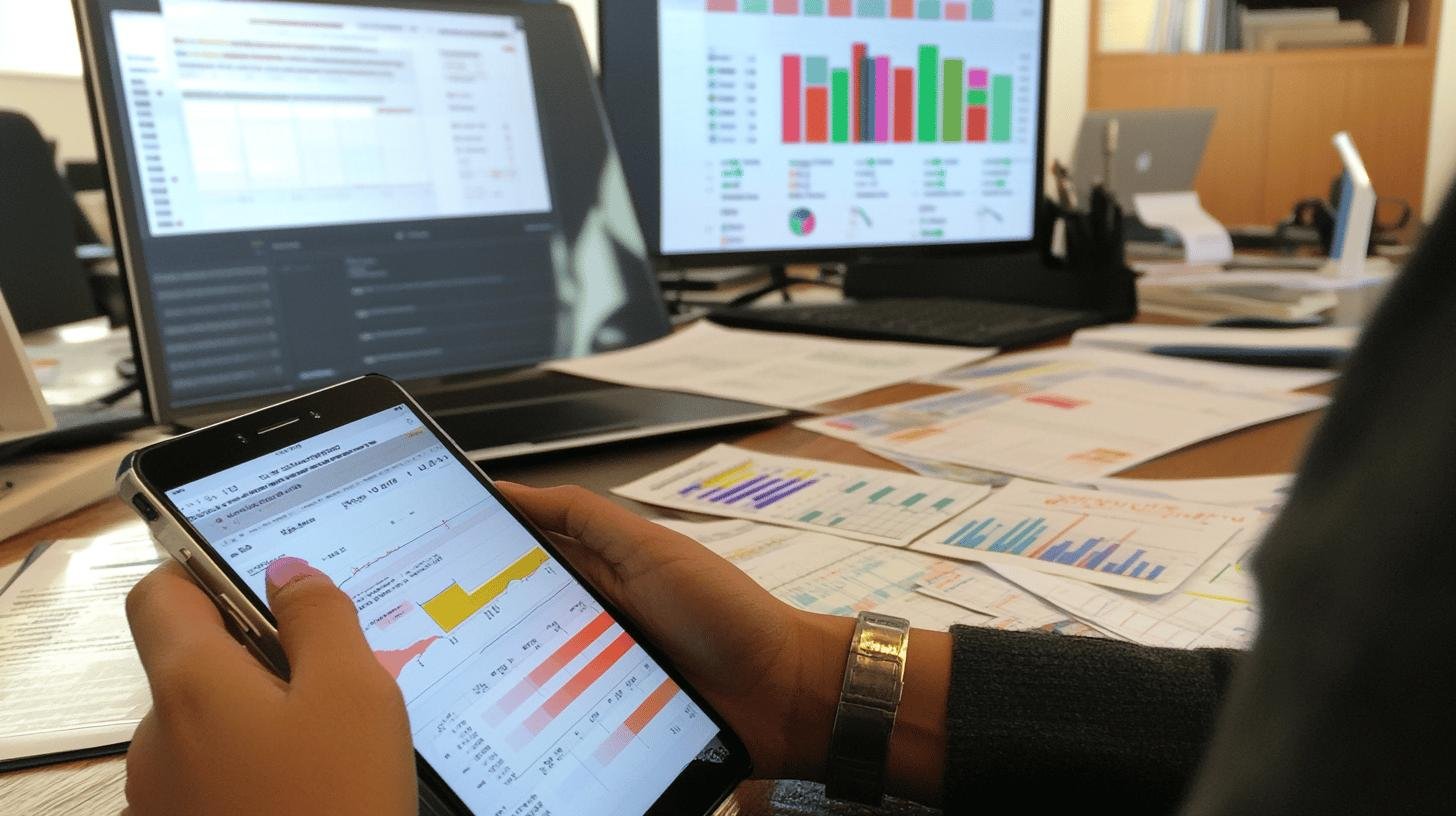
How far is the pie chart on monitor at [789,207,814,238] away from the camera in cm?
128

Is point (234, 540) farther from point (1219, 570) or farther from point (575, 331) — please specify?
point (575, 331)

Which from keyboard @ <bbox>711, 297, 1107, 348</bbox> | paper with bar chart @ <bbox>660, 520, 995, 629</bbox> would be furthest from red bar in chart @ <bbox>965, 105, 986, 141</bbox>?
paper with bar chart @ <bbox>660, 520, 995, 629</bbox>

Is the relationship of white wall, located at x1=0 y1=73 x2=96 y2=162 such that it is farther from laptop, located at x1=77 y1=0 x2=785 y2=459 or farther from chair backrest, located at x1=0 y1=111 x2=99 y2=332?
laptop, located at x1=77 y1=0 x2=785 y2=459

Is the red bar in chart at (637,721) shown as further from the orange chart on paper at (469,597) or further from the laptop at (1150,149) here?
the laptop at (1150,149)

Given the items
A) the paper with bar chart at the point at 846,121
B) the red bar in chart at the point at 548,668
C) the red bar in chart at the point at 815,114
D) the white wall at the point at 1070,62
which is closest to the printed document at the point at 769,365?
the paper with bar chart at the point at 846,121

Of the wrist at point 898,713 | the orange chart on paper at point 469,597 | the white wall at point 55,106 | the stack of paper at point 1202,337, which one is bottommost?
the wrist at point 898,713

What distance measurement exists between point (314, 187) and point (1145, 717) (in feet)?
2.36

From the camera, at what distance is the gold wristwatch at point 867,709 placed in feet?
1.53

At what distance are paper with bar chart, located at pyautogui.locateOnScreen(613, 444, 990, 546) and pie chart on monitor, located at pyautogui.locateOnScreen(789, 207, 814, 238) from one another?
0.53 metres

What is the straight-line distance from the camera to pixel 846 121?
128cm

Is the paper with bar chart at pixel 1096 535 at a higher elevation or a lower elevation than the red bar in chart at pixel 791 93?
lower

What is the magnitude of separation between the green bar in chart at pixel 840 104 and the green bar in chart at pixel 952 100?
14cm

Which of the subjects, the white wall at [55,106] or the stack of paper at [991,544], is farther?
the white wall at [55,106]

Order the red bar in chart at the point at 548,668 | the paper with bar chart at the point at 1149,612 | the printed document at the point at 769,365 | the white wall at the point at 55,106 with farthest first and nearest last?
the white wall at the point at 55,106 → the printed document at the point at 769,365 → the paper with bar chart at the point at 1149,612 → the red bar in chart at the point at 548,668
